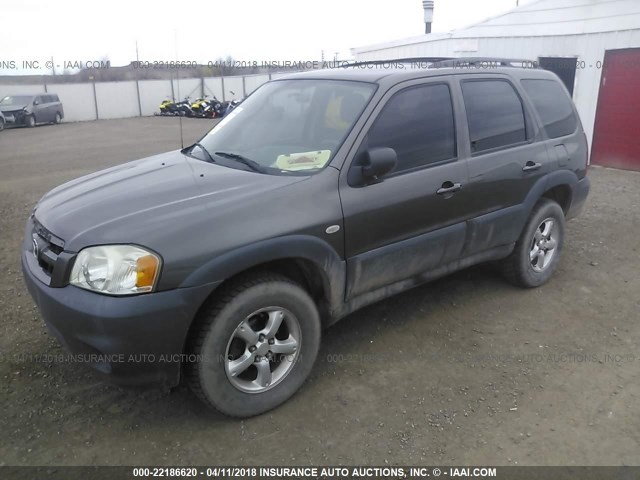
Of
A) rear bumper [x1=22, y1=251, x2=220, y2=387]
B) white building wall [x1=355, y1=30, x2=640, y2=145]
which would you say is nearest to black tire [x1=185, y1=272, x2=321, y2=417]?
rear bumper [x1=22, y1=251, x2=220, y2=387]

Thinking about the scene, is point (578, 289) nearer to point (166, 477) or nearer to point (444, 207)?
point (444, 207)

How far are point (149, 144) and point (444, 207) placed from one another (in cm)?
1434

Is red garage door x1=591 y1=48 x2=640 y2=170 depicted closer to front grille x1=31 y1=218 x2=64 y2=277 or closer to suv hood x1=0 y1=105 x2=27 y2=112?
front grille x1=31 y1=218 x2=64 y2=277

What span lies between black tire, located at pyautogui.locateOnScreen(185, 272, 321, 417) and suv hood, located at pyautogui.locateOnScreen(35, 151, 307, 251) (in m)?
0.44

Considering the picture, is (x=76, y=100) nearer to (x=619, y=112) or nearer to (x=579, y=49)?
(x=579, y=49)

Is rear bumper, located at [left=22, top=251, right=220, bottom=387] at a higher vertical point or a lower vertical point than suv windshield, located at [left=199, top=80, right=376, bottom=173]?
lower

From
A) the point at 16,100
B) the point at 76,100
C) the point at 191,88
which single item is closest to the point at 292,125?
the point at 16,100

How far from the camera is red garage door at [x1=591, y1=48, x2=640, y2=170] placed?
9945 mm

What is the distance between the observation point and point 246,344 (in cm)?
290

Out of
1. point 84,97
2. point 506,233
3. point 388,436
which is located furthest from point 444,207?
point 84,97

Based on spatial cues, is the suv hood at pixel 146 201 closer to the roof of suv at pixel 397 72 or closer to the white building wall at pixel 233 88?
the roof of suv at pixel 397 72

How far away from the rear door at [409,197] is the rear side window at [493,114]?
22 cm

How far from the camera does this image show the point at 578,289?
15.5 ft

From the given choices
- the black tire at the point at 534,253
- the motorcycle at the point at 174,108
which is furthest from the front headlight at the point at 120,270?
the motorcycle at the point at 174,108
